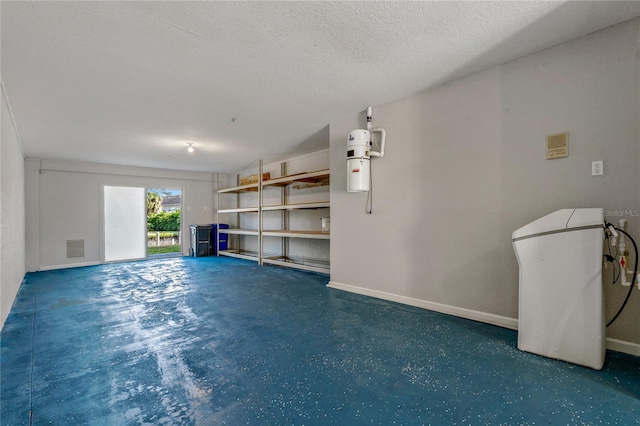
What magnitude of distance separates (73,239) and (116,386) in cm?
608

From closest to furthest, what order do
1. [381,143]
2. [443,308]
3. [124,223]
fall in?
[443,308] < [381,143] < [124,223]

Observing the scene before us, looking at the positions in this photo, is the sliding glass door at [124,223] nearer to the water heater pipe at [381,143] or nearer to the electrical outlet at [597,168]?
the water heater pipe at [381,143]

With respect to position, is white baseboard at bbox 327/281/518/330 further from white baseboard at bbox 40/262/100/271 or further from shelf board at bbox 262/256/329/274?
white baseboard at bbox 40/262/100/271

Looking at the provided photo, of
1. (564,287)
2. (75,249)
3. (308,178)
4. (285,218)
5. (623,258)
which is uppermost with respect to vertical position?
(308,178)

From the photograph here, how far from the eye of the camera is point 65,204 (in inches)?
239

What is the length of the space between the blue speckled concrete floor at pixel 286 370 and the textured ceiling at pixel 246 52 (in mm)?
2338

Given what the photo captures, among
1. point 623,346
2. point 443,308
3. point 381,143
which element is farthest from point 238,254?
point 623,346

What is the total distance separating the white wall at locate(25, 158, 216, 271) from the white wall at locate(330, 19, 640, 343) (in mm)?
6082

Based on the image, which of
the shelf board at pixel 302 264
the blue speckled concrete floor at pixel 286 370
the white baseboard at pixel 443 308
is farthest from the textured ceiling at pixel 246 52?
the shelf board at pixel 302 264

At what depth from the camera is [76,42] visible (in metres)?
2.12

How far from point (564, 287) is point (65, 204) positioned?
8.34 meters

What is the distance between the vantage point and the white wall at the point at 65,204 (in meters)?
5.68

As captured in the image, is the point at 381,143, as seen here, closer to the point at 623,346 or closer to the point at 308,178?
the point at 308,178

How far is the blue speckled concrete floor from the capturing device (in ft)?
4.87
